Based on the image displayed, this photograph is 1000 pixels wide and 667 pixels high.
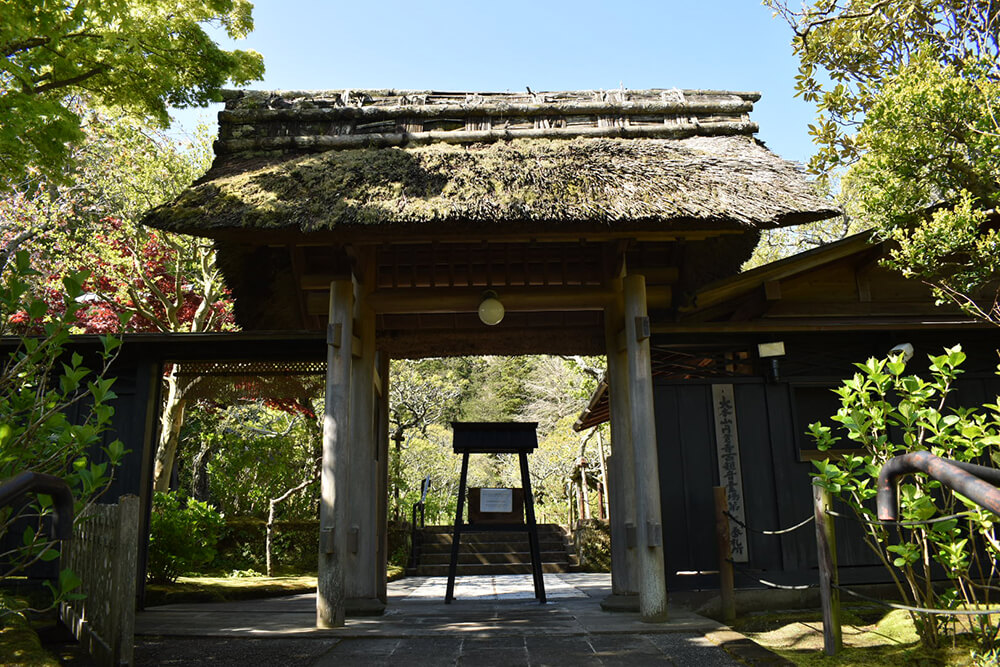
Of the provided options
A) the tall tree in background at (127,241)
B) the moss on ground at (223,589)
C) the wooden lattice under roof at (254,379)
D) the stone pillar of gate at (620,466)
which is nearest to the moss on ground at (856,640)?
the stone pillar of gate at (620,466)

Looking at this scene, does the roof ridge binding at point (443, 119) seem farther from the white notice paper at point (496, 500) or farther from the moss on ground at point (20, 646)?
the moss on ground at point (20, 646)

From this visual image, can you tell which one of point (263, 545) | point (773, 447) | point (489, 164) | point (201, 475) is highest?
point (489, 164)

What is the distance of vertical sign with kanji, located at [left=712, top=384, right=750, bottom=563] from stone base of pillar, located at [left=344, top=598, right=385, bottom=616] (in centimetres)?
343

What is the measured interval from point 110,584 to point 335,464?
2.08 metres

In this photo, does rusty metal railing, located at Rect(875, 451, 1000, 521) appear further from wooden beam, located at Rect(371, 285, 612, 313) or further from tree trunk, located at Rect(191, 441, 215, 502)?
tree trunk, located at Rect(191, 441, 215, 502)

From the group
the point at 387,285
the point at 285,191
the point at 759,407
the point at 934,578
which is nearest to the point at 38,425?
the point at 285,191

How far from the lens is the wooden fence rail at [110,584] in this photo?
12.0 ft

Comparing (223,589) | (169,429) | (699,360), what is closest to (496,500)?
(699,360)

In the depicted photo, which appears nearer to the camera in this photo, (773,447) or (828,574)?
(828,574)

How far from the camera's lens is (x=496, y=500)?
7.91 meters

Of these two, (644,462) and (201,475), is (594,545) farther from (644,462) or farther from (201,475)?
(201,475)

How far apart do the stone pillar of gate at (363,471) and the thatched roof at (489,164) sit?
1.01 meters

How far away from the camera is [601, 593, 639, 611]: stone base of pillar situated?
20.8 feet

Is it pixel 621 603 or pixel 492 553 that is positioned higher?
pixel 621 603
